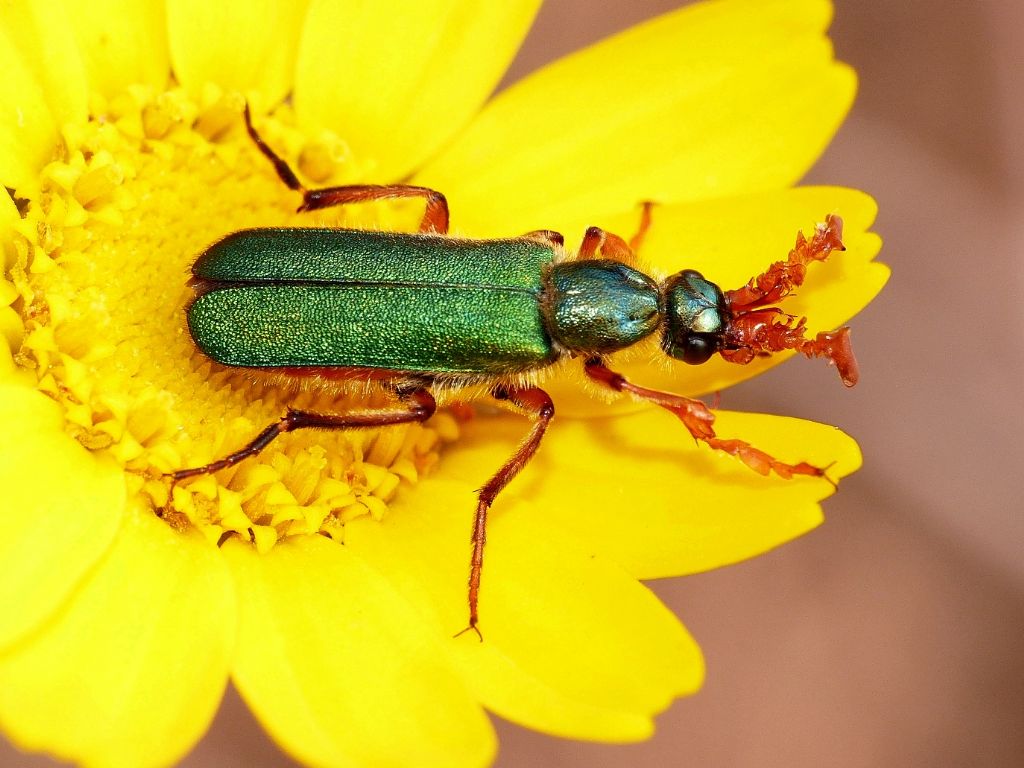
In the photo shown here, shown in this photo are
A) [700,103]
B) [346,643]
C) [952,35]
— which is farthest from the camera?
[952,35]

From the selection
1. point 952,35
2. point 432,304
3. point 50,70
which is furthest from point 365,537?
point 952,35

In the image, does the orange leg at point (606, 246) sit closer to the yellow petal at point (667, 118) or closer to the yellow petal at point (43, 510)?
the yellow petal at point (667, 118)

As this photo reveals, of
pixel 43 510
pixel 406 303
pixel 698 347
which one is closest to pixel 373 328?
pixel 406 303

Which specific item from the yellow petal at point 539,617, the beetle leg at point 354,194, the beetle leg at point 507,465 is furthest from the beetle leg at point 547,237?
the yellow petal at point 539,617

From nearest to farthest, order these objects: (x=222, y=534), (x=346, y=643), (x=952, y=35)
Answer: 1. (x=346, y=643)
2. (x=222, y=534)
3. (x=952, y=35)

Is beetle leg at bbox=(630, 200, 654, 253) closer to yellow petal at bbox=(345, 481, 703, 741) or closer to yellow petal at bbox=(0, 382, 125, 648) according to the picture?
yellow petal at bbox=(345, 481, 703, 741)

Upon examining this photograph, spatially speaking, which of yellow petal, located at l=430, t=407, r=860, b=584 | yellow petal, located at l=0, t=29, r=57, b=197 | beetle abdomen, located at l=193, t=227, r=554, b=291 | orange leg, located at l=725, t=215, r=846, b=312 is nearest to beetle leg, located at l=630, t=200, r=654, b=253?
beetle abdomen, located at l=193, t=227, r=554, b=291

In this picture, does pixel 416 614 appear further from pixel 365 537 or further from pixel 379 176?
pixel 379 176
